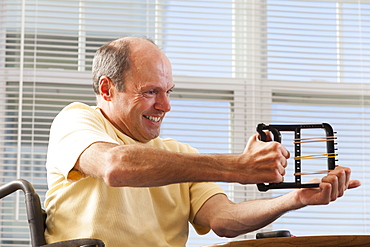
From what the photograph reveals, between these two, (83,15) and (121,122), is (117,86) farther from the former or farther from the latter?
(83,15)

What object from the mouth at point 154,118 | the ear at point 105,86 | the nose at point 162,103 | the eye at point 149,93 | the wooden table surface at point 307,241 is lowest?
the wooden table surface at point 307,241

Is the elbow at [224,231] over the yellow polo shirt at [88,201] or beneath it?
beneath

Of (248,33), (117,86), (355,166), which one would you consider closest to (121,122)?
(117,86)

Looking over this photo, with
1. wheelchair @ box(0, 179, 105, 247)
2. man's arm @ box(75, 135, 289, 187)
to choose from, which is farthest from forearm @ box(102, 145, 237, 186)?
wheelchair @ box(0, 179, 105, 247)

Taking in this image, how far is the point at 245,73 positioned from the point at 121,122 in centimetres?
115

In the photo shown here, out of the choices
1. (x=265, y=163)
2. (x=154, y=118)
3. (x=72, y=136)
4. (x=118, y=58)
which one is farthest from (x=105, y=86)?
(x=265, y=163)

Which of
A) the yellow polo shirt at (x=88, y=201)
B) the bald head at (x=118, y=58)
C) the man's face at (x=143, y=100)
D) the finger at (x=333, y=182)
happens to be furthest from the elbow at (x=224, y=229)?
the bald head at (x=118, y=58)

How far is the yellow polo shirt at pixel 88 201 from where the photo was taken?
1533 millimetres

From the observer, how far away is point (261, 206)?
5.83 ft

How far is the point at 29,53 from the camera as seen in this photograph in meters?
2.79

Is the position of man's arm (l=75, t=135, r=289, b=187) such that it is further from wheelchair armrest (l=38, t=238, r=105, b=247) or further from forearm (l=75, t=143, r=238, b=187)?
wheelchair armrest (l=38, t=238, r=105, b=247)

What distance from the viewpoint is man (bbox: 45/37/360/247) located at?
4.32ft

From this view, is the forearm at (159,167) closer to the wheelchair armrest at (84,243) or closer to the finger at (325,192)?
the wheelchair armrest at (84,243)

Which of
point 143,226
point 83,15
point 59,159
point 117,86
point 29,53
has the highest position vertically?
point 83,15
